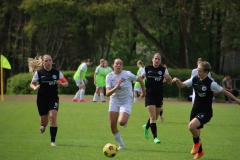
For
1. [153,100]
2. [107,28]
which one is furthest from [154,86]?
[107,28]

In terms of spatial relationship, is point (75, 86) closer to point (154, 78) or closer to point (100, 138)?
point (100, 138)

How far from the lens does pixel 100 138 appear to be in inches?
518

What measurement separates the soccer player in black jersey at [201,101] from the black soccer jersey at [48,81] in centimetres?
319

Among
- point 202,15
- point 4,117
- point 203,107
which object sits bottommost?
point 4,117

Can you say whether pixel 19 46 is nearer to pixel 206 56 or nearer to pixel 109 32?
pixel 109 32

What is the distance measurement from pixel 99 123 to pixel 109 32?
28.5m

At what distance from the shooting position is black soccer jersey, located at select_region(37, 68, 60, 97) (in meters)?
12.1

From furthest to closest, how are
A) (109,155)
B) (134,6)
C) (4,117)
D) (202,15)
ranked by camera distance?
(202,15)
(134,6)
(4,117)
(109,155)

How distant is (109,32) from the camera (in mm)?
44844

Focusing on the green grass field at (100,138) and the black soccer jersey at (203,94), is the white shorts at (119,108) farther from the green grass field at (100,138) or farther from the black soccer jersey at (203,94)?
the black soccer jersey at (203,94)

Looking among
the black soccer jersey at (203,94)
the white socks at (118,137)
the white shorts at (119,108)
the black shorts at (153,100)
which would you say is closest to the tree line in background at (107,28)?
the black shorts at (153,100)

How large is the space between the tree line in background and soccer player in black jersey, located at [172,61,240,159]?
2568 cm

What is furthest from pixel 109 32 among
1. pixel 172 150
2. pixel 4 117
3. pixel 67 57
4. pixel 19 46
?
pixel 172 150

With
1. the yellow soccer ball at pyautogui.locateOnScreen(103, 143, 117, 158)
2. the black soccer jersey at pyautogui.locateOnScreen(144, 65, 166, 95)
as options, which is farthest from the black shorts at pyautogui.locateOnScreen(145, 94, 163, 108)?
the yellow soccer ball at pyautogui.locateOnScreen(103, 143, 117, 158)
